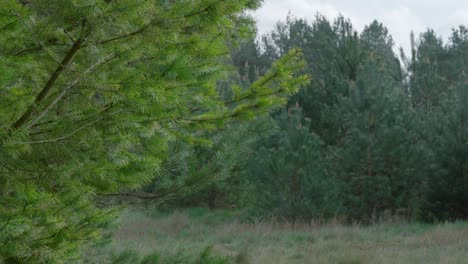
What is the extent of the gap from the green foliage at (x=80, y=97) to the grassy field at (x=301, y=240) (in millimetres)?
3749

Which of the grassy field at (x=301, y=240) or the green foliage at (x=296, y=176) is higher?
the green foliage at (x=296, y=176)

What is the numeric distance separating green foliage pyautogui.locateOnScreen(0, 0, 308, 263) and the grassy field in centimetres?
375

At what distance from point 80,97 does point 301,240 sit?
9.44m

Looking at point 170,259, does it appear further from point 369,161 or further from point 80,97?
point 369,161

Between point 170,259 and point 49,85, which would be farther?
point 170,259

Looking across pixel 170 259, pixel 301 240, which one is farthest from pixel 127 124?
pixel 301 240

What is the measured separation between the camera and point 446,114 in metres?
14.9

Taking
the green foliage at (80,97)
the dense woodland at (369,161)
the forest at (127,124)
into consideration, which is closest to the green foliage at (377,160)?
the dense woodland at (369,161)

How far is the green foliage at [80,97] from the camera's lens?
7.30ft

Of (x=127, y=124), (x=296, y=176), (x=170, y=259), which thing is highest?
(x=127, y=124)

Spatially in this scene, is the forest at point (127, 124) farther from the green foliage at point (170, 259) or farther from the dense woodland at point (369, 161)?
the dense woodland at point (369, 161)

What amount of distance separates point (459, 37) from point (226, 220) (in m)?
25.0

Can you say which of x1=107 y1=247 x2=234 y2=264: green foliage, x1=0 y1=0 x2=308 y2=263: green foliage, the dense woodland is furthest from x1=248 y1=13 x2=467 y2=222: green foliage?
x1=0 y1=0 x2=308 y2=263: green foliage

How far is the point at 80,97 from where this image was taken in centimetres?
283
